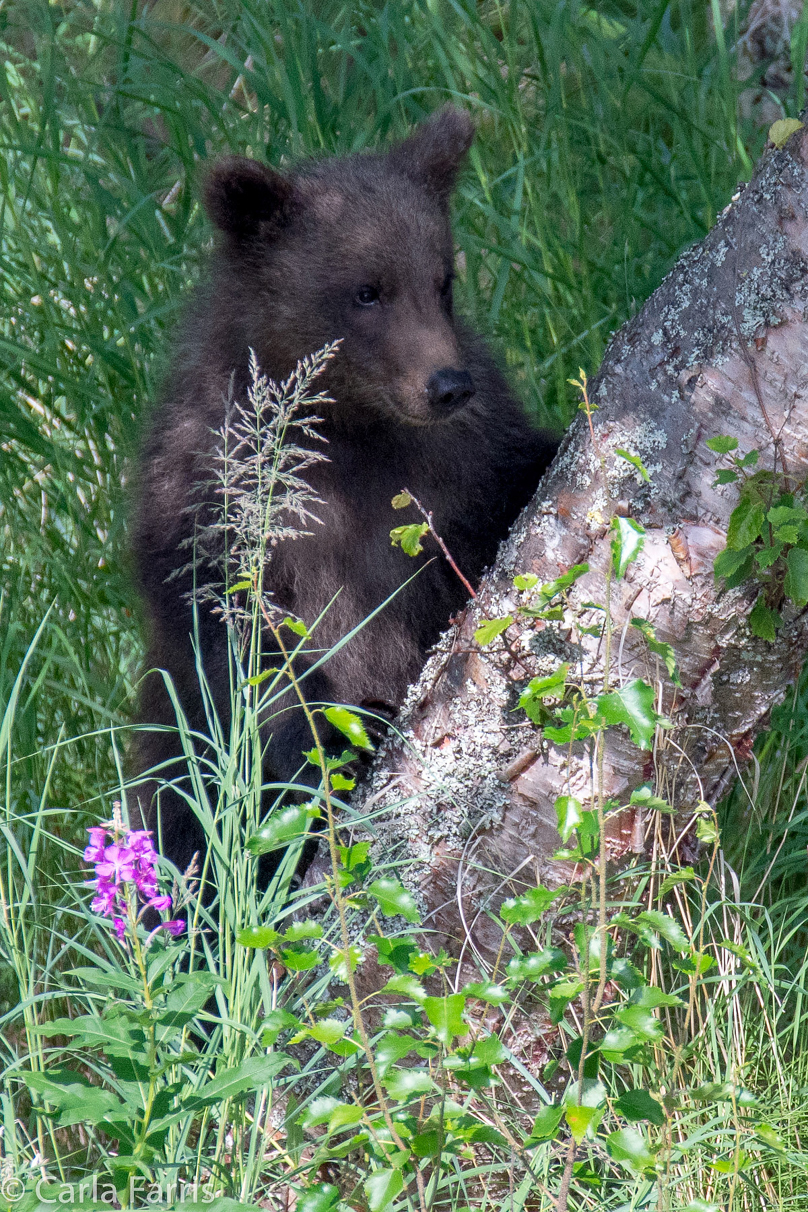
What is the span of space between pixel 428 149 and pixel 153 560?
4.10 feet

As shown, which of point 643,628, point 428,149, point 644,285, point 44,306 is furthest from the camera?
point 44,306

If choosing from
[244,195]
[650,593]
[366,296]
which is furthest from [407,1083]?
[244,195]

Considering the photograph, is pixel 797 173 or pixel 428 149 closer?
pixel 797 173

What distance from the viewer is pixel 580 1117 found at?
1501mm

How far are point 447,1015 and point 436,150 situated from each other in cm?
233

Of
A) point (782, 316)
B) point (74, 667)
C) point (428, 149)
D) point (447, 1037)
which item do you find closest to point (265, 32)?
point (428, 149)

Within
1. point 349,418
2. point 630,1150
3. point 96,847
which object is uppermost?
point 96,847

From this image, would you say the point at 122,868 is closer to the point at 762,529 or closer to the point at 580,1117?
the point at 580,1117

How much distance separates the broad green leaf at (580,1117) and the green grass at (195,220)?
1.83 meters

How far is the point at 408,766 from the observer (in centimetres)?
246

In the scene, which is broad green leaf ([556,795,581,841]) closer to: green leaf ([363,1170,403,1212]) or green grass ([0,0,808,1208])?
green leaf ([363,1170,403,1212])

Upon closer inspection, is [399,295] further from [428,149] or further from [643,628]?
[643,628]

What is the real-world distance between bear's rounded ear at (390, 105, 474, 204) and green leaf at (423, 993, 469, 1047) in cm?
225

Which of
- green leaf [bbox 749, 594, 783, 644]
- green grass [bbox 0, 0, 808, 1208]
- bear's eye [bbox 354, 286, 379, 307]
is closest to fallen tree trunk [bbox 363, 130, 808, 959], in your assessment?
green leaf [bbox 749, 594, 783, 644]
